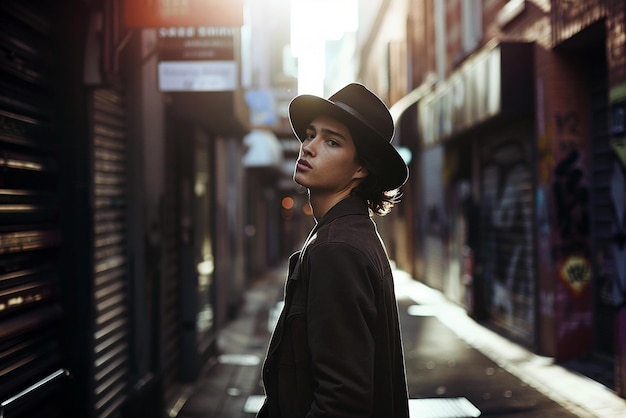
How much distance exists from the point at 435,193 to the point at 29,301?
14.6 metres

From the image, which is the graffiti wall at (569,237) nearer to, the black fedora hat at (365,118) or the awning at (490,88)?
the awning at (490,88)

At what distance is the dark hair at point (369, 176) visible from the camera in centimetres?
219

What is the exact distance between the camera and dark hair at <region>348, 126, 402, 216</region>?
219cm

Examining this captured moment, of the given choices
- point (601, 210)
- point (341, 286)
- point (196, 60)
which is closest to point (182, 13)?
point (196, 60)

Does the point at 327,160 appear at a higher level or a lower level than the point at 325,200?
higher

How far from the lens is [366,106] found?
2.24 metres

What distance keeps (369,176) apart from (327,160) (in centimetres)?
19

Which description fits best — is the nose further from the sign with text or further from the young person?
the sign with text

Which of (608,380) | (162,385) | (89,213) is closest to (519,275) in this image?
(608,380)

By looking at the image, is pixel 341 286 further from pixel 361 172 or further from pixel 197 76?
pixel 197 76

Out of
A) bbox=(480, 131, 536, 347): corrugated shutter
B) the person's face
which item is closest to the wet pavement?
bbox=(480, 131, 536, 347): corrugated shutter

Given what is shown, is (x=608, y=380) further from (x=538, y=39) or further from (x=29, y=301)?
(x=29, y=301)

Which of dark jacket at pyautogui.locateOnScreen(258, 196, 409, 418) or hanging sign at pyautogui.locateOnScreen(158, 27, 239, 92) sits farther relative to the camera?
hanging sign at pyautogui.locateOnScreen(158, 27, 239, 92)

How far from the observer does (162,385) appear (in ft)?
20.7
